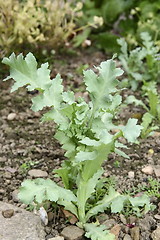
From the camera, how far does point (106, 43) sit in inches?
164

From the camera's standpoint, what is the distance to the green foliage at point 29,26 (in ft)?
11.6

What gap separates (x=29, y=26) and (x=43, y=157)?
1.24 meters

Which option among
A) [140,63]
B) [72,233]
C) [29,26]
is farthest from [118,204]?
[29,26]

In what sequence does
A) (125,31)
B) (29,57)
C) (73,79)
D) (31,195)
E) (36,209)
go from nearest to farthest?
(31,195), (29,57), (36,209), (73,79), (125,31)

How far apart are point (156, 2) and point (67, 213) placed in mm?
2361

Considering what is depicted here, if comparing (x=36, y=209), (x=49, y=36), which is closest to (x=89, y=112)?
(x=36, y=209)

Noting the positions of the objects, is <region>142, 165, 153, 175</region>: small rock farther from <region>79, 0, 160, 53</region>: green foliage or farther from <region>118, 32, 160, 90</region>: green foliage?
<region>79, 0, 160, 53</region>: green foliage

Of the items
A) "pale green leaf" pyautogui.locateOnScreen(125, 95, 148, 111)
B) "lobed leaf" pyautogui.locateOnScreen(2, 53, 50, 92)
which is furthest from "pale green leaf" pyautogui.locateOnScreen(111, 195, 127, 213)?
"pale green leaf" pyautogui.locateOnScreen(125, 95, 148, 111)

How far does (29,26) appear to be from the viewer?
3.59 metres

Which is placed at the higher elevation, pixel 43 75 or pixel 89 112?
pixel 43 75

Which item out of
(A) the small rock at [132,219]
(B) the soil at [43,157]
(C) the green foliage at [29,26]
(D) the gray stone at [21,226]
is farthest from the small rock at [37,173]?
(C) the green foliage at [29,26]

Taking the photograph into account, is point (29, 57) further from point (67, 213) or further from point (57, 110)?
point (67, 213)

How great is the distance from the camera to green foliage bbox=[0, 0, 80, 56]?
3521 mm

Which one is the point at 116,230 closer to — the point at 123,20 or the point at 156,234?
the point at 156,234
